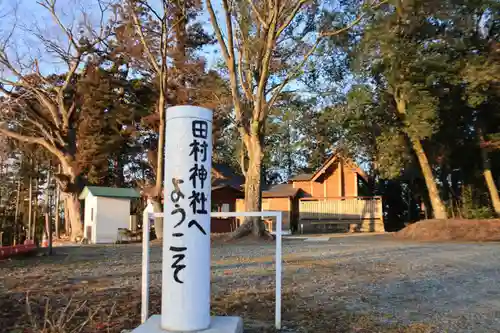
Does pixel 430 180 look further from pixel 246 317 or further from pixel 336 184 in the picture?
pixel 246 317

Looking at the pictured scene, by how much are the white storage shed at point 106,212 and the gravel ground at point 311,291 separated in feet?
36.5

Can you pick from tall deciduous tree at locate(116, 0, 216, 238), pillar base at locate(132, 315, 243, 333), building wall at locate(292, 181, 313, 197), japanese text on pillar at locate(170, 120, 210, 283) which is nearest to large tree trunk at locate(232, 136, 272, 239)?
tall deciduous tree at locate(116, 0, 216, 238)

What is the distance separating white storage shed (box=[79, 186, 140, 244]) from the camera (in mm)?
23000

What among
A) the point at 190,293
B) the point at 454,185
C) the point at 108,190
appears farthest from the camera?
the point at 454,185

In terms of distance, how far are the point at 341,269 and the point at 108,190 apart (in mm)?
16676

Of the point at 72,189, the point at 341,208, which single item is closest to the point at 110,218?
the point at 72,189

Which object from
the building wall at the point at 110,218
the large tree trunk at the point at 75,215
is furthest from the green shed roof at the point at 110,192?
the large tree trunk at the point at 75,215

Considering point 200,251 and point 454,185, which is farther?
point 454,185

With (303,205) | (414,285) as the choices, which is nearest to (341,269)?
(414,285)

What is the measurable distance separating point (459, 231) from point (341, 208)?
10328mm

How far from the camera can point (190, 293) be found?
14.1 ft

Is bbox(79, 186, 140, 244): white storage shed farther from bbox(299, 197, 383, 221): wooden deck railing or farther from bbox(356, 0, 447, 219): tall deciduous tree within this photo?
bbox(356, 0, 447, 219): tall deciduous tree

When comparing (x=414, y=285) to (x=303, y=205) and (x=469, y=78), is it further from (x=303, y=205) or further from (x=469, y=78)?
(x=303, y=205)

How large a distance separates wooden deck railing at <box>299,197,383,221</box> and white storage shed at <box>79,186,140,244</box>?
1098cm
